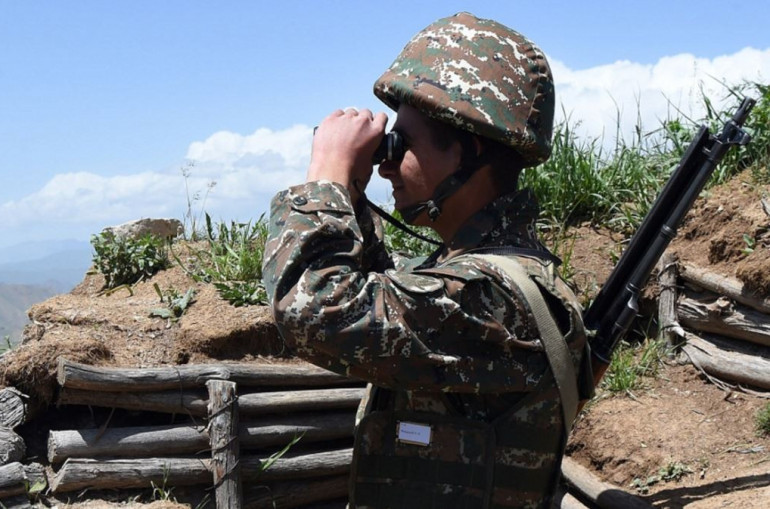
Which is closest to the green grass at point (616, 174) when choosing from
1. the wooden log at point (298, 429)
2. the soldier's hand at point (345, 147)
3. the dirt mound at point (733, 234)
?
the dirt mound at point (733, 234)

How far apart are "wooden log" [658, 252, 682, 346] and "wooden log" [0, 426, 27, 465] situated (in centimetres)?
379

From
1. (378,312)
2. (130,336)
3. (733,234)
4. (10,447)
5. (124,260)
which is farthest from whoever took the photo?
(124,260)

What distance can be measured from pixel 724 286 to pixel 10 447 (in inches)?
162

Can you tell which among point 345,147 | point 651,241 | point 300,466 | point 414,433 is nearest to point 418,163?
point 345,147

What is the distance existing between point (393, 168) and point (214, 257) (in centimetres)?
388

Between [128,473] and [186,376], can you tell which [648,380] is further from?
[128,473]

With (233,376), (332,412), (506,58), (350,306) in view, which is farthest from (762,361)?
(350,306)

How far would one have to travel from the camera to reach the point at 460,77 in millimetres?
2590

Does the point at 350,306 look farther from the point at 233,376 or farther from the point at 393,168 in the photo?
the point at 233,376

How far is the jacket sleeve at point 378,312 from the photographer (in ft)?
7.07

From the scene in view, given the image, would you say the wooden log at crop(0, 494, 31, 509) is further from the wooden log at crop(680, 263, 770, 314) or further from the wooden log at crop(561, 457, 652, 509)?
the wooden log at crop(680, 263, 770, 314)

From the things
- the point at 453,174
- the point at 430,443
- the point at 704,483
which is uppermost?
the point at 453,174

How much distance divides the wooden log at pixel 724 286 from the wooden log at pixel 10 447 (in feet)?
13.2

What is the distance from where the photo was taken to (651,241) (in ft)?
11.6
